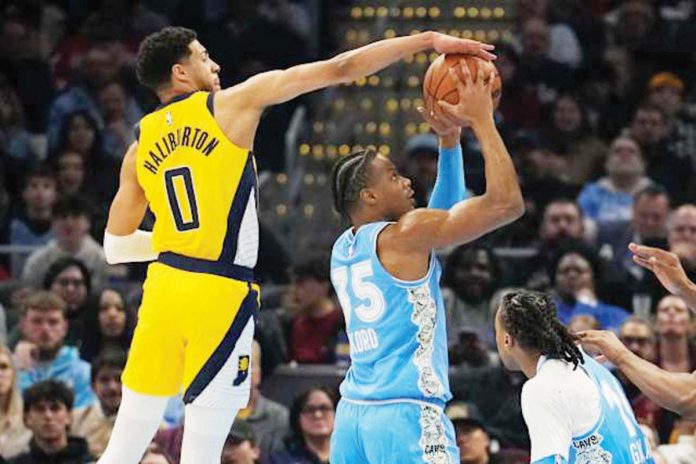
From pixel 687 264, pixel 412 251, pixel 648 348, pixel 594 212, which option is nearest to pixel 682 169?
pixel 594 212

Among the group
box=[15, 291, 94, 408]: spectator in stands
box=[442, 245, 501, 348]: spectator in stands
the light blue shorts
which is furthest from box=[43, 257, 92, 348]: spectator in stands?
the light blue shorts

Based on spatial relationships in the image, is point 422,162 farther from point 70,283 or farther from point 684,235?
point 70,283

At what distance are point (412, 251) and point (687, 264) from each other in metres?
5.20

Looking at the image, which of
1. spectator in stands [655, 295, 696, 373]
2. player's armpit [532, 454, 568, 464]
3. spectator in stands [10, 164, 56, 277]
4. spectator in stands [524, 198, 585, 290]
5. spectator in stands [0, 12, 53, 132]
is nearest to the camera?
player's armpit [532, 454, 568, 464]

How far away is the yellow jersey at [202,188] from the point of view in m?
7.21

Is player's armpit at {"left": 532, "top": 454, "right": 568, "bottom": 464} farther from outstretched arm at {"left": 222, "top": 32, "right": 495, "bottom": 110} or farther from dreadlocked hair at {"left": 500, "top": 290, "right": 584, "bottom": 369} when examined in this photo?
outstretched arm at {"left": 222, "top": 32, "right": 495, "bottom": 110}

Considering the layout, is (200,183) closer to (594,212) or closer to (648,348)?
(648,348)

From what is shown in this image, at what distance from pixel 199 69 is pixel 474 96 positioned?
1285 mm

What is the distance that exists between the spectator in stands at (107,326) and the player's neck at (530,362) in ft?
16.2

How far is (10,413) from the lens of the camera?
35.9ft

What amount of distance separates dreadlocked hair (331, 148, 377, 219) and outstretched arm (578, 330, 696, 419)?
119cm

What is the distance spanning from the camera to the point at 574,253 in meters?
12.1

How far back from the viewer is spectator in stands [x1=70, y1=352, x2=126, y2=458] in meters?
10.9

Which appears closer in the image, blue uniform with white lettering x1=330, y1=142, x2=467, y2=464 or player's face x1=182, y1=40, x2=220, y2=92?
blue uniform with white lettering x1=330, y1=142, x2=467, y2=464
